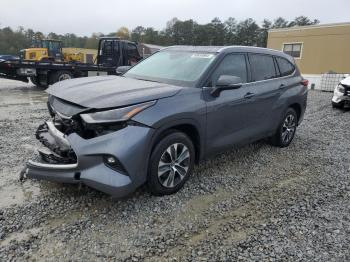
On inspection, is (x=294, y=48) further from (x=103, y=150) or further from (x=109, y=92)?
(x=103, y=150)

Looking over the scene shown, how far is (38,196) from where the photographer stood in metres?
3.46

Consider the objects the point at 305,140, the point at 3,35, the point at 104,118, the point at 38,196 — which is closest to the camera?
the point at 104,118

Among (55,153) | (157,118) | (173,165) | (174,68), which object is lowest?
(173,165)

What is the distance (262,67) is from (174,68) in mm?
1586

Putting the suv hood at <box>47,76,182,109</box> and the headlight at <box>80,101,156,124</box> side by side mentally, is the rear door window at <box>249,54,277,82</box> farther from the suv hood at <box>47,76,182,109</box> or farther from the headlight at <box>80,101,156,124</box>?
the headlight at <box>80,101,156,124</box>

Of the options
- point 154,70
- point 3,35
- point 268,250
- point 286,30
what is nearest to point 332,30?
point 286,30

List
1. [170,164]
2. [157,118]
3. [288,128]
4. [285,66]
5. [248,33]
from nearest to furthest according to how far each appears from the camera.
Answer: [157,118] < [170,164] < [285,66] < [288,128] < [248,33]

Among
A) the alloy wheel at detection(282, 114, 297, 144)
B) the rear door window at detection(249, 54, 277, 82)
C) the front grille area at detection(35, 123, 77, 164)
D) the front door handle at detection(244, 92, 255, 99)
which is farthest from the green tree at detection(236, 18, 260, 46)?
the front grille area at detection(35, 123, 77, 164)

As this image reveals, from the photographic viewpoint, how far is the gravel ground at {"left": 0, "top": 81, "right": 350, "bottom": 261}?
2.70 metres

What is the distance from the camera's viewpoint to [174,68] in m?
4.15

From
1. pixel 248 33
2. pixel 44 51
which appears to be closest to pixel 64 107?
pixel 44 51

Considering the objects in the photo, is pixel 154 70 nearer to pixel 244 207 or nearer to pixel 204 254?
pixel 244 207

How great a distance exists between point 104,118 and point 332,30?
70.6ft

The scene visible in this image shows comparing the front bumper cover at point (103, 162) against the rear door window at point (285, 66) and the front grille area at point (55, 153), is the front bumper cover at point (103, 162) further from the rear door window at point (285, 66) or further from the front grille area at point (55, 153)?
the rear door window at point (285, 66)
